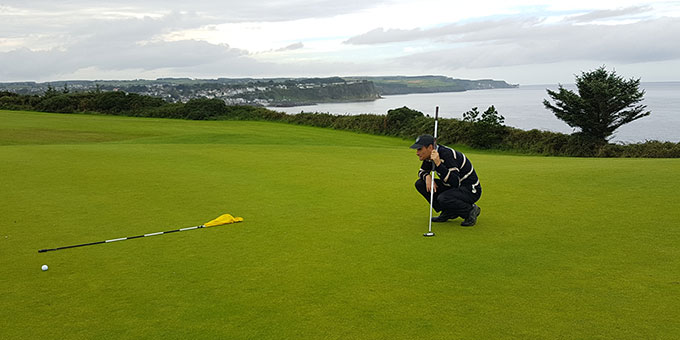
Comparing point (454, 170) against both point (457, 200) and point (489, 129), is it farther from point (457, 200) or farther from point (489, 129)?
point (489, 129)

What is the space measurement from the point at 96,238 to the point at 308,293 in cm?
416

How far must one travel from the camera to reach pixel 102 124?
132 ft

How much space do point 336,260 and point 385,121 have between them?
41869 mm

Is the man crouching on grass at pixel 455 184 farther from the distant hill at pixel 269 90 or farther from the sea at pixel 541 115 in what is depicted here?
the distant hill at pixel 269 90

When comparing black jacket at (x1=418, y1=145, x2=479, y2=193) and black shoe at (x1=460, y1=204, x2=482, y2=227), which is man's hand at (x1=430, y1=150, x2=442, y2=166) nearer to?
black jacket at (x1=418, y1=145, x2=479, y2=193)

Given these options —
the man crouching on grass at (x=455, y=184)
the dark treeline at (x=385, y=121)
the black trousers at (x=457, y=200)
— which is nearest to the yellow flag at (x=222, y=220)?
the man crouching on grass at (x=455, y=184)

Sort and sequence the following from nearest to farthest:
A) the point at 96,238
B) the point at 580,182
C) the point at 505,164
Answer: the point at 96,238 < the point at 580,182 < the point at 505,164

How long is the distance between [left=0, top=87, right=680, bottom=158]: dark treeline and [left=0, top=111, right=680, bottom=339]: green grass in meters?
18.2

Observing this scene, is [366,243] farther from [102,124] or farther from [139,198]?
[102,124]

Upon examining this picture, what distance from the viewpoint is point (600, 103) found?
101 ft

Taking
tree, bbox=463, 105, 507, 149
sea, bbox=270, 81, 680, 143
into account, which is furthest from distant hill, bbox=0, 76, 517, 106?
tree, bbox=463, 105, 507, 149

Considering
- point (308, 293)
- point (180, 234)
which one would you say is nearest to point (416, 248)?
point (308, 293)

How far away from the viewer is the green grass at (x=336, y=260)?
5027 millimetres

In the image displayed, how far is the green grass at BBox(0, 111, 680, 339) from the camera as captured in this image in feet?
16.5
